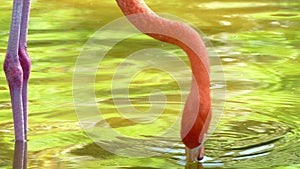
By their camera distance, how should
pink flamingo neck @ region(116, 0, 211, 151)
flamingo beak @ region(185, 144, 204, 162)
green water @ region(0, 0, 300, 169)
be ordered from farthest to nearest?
green water @ region(0, 0, 300, 169)
flamingo beak @ region(185, 144, 204, 162)
pink flamingo neck @ region(116, 0, 211, 151)

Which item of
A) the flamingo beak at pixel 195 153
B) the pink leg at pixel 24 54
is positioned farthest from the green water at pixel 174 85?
the pink leg at pixel 24 54

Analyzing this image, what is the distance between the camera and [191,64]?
415cm

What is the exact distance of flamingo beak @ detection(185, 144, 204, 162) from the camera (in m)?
4.20

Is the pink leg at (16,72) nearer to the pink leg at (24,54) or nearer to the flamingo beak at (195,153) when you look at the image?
the pink leg at (24,54)

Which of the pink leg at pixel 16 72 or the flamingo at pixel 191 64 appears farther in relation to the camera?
the pink leg at pixel 16 72

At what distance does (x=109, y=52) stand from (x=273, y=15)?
6.97 ft

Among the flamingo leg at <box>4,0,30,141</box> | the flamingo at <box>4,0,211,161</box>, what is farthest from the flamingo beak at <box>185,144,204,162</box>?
the flamingo leg at <box>4,0,30,141</box>

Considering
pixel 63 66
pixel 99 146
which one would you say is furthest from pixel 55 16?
pixel 99 146

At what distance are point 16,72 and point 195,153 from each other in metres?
1.04

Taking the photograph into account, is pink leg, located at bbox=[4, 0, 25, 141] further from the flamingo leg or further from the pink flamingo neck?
the pink flamingo neck

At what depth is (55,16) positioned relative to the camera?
820cm

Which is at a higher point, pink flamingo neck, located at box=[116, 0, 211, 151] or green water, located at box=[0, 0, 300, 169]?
pink flamingo neck, located at box=[116, 0, 211, 151]

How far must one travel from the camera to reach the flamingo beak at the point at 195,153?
4203 mm

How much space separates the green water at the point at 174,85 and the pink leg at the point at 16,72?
143mm
